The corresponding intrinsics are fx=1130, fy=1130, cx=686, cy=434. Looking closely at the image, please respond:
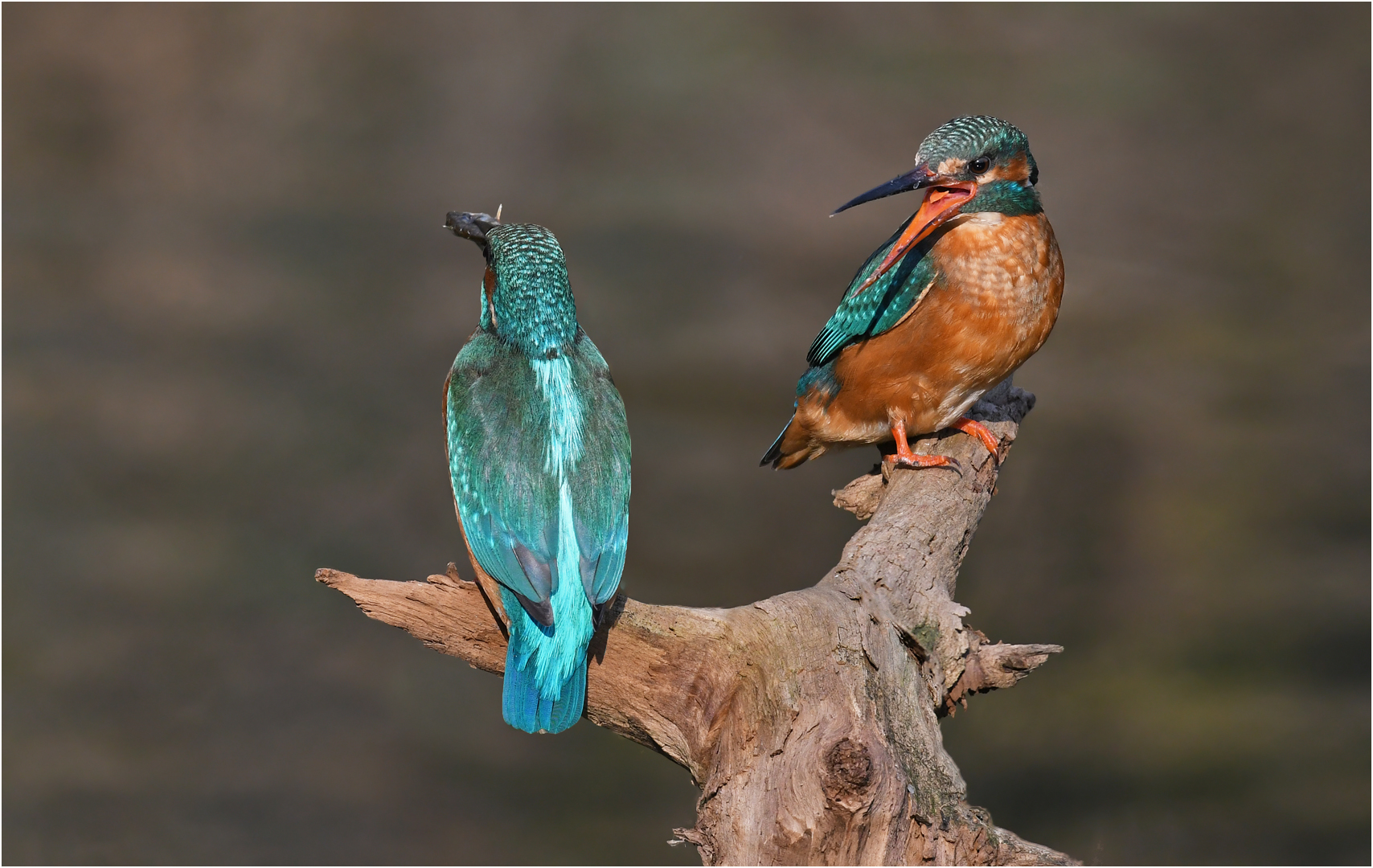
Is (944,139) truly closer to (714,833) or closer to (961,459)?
(961,459)

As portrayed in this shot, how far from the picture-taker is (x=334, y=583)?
1.59 meters

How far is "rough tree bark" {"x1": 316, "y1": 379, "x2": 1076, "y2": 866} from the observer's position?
4.41ft

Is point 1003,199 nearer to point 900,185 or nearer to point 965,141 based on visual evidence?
point 965,141

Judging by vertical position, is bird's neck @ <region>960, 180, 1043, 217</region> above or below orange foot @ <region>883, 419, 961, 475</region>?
above

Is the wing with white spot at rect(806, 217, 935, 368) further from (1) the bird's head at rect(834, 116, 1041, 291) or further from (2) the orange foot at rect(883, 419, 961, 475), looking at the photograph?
(2) the orange foot at rect(883, 419, 961, 475)

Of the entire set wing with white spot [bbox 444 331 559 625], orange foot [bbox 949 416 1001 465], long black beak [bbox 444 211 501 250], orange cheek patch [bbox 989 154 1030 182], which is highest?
orange cheek patch [bbox 989 154 1030 182]

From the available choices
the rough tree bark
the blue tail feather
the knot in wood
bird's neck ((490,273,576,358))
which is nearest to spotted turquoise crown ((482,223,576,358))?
bird's neck ((490,273,576,358))

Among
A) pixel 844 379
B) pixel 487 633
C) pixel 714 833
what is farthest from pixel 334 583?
pixel 844 379

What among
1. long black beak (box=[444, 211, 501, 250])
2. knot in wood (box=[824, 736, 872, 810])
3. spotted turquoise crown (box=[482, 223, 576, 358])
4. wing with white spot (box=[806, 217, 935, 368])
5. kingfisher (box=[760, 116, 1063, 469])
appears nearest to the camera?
knot in wood (box=[824, 736, 872, 810])

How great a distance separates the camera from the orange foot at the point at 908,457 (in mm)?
2133

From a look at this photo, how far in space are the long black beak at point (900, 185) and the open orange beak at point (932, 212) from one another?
6cm

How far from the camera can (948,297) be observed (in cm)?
205

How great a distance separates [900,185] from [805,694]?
0.85m

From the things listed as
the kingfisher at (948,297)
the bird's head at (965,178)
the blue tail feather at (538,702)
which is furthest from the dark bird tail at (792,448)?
the blue tail feather at (538,702)
